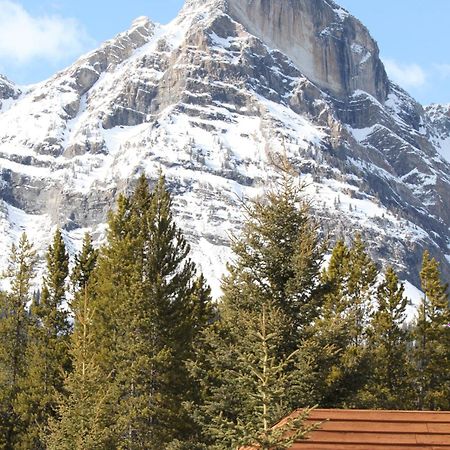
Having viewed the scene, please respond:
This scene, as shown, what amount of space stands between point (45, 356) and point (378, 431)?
22.7 m

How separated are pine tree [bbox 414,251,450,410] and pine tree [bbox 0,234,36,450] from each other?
1852 centimetres

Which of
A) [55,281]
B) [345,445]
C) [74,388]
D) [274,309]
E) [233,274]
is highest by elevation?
[55,281]

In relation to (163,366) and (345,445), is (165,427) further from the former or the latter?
(345,445)

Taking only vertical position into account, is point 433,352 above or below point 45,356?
above

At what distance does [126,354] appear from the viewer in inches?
1055

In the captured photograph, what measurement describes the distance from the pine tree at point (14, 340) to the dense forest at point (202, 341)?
0.06m

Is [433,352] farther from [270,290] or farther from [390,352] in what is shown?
[270,290]

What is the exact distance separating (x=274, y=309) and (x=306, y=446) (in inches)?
238

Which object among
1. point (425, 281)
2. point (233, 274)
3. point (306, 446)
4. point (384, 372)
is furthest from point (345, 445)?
point (425, 281)

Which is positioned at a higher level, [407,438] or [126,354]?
[126,354]

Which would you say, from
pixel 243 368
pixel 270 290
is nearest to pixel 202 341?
pixel 270 290

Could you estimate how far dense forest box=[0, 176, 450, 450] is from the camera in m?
19.4

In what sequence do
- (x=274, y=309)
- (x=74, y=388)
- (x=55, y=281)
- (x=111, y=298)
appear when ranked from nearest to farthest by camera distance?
1. (x=274, y=309)
2. (x=74, y=388)
3. (x=111, y=298)
4. (x=55, y=281)

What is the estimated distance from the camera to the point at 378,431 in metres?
13.6
